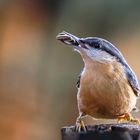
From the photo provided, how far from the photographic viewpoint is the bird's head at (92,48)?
Result: 2.73m

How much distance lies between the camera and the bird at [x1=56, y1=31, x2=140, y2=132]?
Result: 2869 mm

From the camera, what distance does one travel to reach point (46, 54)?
26.3ft

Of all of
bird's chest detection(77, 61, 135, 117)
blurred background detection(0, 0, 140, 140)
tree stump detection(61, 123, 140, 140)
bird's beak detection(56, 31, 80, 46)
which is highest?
blurred background detection(0, 0, 140, 140)

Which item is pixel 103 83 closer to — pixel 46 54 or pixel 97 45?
pixel 97 45

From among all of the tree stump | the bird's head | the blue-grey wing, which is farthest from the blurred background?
the tree stump

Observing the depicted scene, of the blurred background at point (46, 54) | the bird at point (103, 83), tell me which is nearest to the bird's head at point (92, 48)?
the bird at point (103, 83)

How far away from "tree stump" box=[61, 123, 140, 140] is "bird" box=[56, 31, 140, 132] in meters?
0.52

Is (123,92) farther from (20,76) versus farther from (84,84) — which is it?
(20,76)

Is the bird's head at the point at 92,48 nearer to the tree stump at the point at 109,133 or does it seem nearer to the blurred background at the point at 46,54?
the tree stump at the point at 109,133

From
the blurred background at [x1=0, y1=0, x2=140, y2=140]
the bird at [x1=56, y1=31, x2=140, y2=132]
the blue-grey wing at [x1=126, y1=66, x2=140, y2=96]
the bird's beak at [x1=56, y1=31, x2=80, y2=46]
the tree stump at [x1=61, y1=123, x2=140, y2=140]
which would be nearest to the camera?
the tree stump at [x1=61, y1=123, x2=140, y2=140]

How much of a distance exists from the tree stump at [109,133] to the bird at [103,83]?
0.52 metres

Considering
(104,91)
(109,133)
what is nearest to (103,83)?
(104,91)

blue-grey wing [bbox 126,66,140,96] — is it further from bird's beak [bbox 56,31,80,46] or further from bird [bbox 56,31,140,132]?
bird's beak [bbox 56,31,80,46]

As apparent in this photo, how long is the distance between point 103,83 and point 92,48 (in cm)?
18
